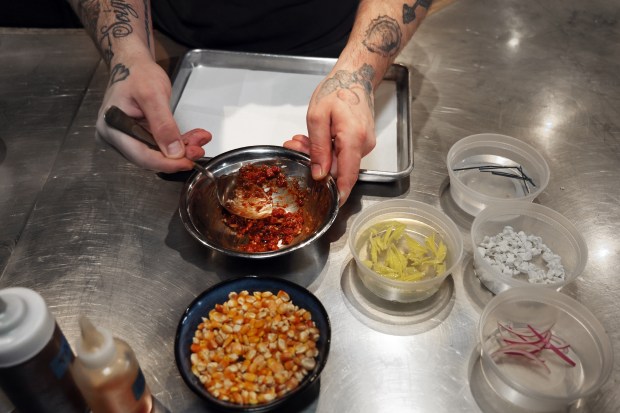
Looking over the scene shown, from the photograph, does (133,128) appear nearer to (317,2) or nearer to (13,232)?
(13,232)

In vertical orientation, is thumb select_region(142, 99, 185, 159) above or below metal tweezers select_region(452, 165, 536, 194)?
above

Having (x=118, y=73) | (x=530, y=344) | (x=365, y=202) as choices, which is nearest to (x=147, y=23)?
(x=118, y=73)

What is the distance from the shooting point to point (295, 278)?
58.7 inches

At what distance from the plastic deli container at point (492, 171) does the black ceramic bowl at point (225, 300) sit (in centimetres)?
63

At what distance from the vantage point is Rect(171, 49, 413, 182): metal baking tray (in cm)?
172

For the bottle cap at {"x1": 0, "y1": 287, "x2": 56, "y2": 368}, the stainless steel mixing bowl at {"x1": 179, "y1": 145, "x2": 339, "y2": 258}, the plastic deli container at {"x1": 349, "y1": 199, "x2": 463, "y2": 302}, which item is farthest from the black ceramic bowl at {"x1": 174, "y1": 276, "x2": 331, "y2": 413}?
the bottle cap at {"x1": 0, "y1": 287, "x2": 56, "y2": 368}

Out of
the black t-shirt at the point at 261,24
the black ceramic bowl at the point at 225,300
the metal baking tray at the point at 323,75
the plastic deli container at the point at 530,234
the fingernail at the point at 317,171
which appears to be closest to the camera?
the black ceramic bowl at the point at 225,300

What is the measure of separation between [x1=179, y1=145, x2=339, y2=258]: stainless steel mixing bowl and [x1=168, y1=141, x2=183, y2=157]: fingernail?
10cm

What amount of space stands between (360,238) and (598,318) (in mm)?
659

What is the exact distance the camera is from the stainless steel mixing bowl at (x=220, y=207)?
4.74 ft

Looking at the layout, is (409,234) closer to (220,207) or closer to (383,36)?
(220,207)

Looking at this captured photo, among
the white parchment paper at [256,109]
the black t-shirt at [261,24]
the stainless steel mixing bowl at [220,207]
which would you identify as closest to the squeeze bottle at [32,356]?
the stainless steel mixing bowl at [220,207]

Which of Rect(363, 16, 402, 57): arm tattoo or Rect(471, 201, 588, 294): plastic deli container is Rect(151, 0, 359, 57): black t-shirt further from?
Rect(471, 201, 588, 294): plastic deli container

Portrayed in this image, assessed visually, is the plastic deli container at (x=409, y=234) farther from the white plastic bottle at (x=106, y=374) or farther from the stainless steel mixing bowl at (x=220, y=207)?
the white plastic bottle at (x=106, y=374)
